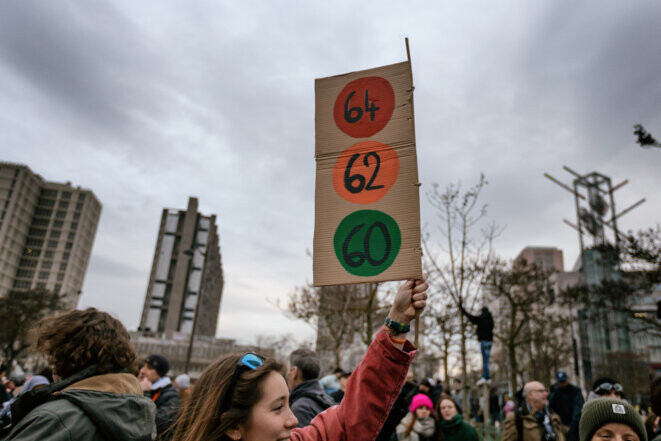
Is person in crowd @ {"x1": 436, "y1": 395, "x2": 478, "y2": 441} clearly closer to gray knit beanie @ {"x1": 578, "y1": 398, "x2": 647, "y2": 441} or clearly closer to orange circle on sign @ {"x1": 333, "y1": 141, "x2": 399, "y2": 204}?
gray knit beanie @ {"x1": 578, "y1": 398, "x2": 647, "y2": 441}

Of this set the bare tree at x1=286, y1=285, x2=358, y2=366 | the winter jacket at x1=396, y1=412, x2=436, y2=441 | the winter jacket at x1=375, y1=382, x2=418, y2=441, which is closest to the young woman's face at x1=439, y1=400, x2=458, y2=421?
the winter jacket at x1=396, y1=412, x2=436, y2=441

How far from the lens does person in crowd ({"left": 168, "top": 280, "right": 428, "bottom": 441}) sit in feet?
5.60

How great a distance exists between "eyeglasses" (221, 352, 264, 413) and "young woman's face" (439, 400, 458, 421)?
448 centimetres

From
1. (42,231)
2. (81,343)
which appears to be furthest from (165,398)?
(42,231)

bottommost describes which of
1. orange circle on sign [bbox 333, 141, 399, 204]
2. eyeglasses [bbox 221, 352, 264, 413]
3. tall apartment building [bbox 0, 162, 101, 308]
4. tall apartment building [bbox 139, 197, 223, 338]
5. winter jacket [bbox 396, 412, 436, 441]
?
winter jacket [bbox 396, 412, 436, 441]

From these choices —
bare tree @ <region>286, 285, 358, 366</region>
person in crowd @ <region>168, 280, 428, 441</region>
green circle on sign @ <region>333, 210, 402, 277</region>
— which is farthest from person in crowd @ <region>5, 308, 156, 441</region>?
bare tree @ <region>286, 285, 358, 366</region>

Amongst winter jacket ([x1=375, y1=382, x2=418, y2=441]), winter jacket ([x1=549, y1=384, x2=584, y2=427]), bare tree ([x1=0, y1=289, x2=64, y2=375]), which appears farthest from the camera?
bare tree ([x1=0, y1=289, x2=64, y2=375])

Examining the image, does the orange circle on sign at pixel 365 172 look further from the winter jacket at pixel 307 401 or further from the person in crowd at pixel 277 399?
the winter jacket at pixel 307 401

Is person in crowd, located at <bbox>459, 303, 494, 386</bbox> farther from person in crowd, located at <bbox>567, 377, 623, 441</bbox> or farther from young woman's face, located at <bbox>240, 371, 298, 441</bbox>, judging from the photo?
young woman's face, located at <bbox>240, 371, 298, 441</bbox>

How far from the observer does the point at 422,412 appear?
578cm

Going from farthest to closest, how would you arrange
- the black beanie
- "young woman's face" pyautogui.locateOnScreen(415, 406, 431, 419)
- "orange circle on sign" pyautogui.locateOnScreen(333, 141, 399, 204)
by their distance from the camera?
"young woman's face" pyautogui.locateOnScreen(415, 406, 431, 419) < the black beanie < "orange circle on sign" pyautogui.locateOnScreen(333, 141, 399, 204)

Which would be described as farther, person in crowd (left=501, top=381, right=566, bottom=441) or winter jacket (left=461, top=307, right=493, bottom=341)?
winter jacket (left=461, top=307, right=493, bottom=341)

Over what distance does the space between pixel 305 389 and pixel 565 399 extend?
5.12 metres

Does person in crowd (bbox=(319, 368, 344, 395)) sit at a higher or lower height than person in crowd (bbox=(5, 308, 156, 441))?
lower
